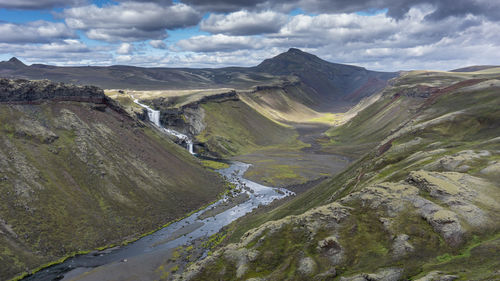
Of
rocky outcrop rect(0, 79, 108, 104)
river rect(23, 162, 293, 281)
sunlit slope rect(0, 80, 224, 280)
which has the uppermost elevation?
rocky outcrop rect(0, 79, 108, 104)

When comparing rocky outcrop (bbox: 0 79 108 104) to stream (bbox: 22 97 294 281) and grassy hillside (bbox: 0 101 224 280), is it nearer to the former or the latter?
grassy hillside (bbox: 0 101 224 280)

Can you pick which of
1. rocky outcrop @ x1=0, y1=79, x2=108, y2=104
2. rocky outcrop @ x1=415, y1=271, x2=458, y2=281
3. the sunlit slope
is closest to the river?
the sunlit slope

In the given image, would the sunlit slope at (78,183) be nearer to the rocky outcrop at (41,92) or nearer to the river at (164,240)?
the rocky outcrop at (41,92)

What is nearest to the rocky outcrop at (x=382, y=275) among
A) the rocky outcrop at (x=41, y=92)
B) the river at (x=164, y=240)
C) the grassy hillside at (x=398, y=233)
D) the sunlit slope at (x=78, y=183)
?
the grassy hillside at (x=398, y=233)

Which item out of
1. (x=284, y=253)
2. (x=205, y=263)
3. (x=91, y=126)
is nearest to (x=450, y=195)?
(x=284, y=253)

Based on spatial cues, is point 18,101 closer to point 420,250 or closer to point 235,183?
point 235,183

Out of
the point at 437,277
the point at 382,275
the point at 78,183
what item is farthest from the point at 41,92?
the point at 437,277
